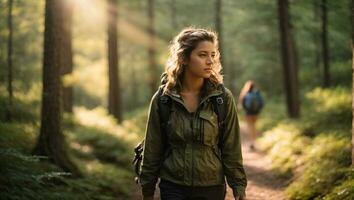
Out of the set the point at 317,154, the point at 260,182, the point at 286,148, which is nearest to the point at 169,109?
the point at 317,154

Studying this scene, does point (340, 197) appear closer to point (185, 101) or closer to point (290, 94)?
point (185, 101)

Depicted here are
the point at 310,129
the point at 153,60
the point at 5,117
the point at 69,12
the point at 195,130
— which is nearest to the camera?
the point at 195,130

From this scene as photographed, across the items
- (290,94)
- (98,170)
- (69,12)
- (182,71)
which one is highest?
(69,12)

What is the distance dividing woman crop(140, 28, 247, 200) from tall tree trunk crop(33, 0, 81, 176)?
4840mm

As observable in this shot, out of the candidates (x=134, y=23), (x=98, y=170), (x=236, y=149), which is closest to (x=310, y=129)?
(x=98, y=170)

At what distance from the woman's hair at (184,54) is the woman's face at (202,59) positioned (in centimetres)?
4

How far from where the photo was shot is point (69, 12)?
660 inches

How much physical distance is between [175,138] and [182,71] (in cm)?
67

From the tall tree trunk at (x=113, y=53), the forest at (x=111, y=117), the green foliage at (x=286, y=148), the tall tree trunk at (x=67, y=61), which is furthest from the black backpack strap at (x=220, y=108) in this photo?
the tall tree trunk at (x=113, y=53)

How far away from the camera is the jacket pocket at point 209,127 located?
159 inches

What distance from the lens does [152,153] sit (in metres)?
4.26

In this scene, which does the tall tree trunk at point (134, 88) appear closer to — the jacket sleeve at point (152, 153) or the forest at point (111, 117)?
the forest at point (111, 117)

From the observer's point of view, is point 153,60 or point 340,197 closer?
point 340,197

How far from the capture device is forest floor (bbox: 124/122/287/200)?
31.2ft
